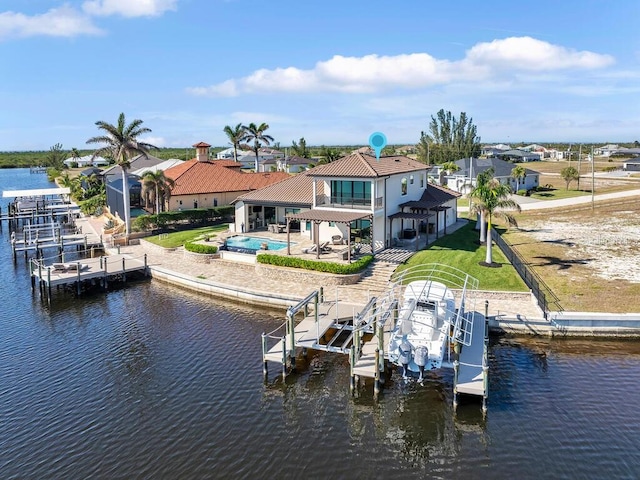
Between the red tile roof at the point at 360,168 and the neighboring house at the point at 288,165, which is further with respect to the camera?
the neighboring house at the point at 288,165

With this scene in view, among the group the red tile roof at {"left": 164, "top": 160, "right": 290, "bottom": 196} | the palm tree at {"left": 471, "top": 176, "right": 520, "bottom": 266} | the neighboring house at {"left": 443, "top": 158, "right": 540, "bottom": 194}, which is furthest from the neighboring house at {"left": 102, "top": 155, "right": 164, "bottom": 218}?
the neighboring house at {"left": 443, "top": 158, "right": 540, "bottom": 194}

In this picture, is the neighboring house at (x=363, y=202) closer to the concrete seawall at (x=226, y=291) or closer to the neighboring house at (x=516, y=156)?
the concrete seawall at (x=226, y=291)

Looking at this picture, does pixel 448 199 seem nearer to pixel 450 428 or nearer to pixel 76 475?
pixel 450 428

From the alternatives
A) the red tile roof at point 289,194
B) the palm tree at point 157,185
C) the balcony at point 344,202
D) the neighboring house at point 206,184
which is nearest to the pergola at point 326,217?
the balcony at point 344,202

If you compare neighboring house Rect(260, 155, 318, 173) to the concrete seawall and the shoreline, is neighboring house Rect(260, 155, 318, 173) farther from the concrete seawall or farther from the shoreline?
the concrete seawall

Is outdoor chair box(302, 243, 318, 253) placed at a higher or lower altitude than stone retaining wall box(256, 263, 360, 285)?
higher

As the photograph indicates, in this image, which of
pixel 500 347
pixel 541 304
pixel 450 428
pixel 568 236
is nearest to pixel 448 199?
pixel 568 236
